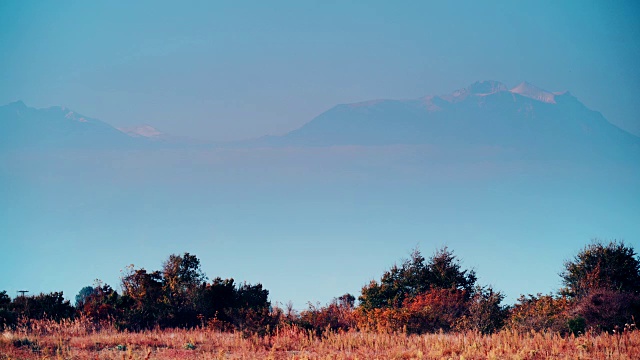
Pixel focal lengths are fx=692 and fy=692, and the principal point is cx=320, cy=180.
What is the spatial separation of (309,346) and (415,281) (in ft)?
59.9

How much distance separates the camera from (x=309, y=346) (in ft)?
89.0

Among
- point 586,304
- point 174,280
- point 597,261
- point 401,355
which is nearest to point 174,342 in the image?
point 401,355

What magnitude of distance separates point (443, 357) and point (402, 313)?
10201mm

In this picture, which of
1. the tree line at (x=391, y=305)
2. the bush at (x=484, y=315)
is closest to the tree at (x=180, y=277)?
the tree line at (x=391, y=305)

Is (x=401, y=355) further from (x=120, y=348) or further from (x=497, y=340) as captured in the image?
(x=120, y=348)

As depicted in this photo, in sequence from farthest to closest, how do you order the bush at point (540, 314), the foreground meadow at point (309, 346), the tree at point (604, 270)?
the tree at point (604, 270) → the bush at point (540, 314) → the foreground meadow at point (309, 346)

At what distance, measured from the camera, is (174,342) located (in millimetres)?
27656

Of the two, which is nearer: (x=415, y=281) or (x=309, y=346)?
(x=309, y=346)

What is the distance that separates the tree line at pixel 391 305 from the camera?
32.0 metres

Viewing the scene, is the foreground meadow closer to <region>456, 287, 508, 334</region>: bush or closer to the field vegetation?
the field vegetation

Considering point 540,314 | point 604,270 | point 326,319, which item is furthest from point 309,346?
point 604,270

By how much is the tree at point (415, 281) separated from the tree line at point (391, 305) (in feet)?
0.21

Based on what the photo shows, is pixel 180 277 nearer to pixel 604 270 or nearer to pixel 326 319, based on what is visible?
pixel 326 319

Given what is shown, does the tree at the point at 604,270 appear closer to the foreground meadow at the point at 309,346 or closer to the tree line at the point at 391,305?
the tree line at the point at 391,305
